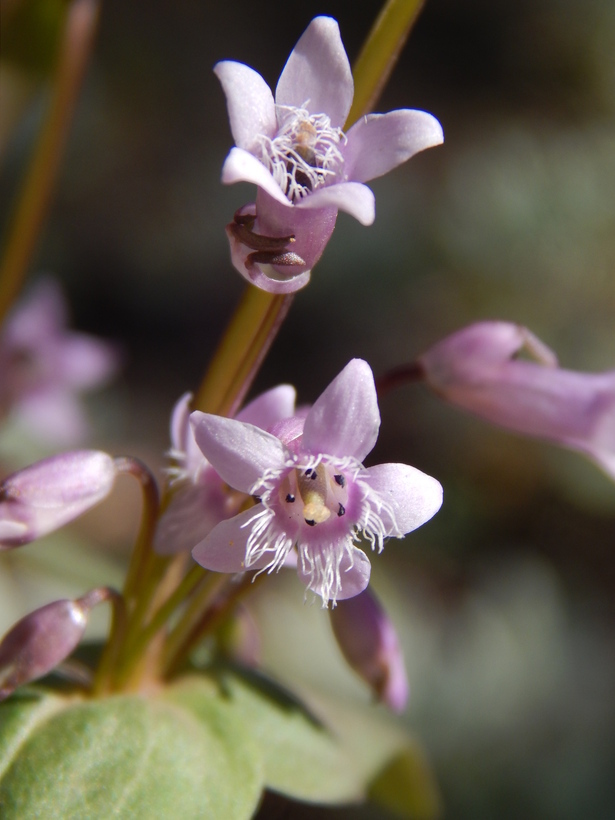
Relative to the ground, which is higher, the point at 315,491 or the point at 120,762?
the point at 315,491

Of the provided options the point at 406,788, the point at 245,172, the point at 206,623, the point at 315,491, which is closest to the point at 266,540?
the point at 315,491

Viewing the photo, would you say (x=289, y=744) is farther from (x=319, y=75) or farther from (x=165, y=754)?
(x=319, y=75)

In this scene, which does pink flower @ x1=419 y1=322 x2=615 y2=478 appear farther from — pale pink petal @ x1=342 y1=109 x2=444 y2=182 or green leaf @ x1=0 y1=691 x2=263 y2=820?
green leaf @ x1=0 y1=691 x2=263 y2=820

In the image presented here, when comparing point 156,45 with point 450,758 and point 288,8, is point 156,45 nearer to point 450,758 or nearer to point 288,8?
point 288,8

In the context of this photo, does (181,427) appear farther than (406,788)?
No

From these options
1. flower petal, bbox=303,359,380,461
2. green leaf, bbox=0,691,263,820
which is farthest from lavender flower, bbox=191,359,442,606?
green leaf, bbox=0,691,263,820

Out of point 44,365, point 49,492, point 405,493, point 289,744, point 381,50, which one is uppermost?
point 381,50

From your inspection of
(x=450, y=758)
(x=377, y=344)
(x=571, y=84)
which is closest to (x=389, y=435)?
(x=377, y=344)
